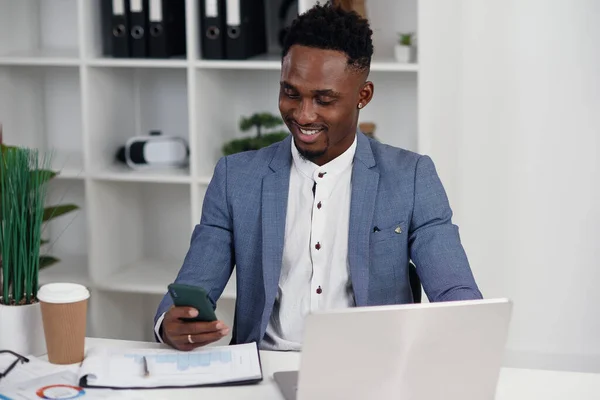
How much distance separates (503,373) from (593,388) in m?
0.16

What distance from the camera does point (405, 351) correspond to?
145 cm

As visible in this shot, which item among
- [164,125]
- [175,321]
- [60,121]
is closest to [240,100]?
[164,125]

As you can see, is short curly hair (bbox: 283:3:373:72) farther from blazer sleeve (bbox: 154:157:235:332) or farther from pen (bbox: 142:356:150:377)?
pen (bbox: 142:356:150:377)

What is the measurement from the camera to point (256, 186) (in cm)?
212

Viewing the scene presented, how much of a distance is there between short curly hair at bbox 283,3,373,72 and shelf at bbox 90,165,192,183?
1.20 meters

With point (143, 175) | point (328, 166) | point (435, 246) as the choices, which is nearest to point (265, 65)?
point (143, 175)

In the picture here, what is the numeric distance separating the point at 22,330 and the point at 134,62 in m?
1.44

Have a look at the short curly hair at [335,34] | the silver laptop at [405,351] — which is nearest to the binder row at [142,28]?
the short curly hair at [335,34]

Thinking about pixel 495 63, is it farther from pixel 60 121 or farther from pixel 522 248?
pixel 60 121

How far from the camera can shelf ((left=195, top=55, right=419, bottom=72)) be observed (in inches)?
115

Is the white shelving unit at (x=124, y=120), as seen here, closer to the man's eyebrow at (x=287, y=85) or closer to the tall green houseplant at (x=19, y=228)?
the man's eyebrow at (x=287, y=85)

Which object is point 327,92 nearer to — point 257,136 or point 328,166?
point 328,166

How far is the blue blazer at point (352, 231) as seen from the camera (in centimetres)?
204

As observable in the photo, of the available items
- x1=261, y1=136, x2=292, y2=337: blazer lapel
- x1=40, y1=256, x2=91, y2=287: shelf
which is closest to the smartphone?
x1=261, y1=136, x2=292, y2=337: blazer lapel
